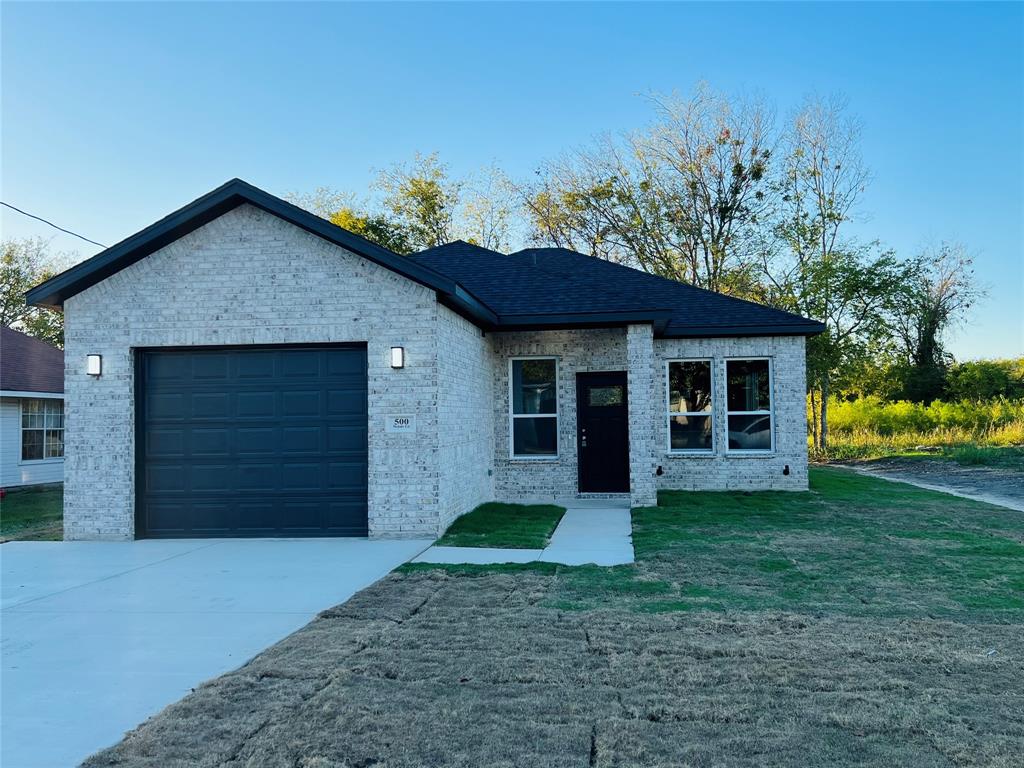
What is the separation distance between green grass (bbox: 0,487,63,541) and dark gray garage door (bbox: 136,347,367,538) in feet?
6.21

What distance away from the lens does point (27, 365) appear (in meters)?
18.3

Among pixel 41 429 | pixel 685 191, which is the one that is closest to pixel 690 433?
pixel 41 429

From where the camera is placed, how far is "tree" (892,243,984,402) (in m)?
30.0

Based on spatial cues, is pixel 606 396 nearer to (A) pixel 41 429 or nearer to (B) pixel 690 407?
(B) pixel 690 407

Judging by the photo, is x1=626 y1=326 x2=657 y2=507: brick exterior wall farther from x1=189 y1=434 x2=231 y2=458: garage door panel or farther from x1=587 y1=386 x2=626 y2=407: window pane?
x1=189 y1=434 x2=231 y2=458: garage door panel

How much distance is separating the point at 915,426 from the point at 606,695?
85.7 ft

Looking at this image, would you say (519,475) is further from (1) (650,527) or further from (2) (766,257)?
(2) (766,257)

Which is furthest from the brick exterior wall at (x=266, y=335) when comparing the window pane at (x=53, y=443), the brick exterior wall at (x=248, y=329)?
the window pane at (x=53, y=443)

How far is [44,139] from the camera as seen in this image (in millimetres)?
15797

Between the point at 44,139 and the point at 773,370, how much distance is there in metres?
15.9

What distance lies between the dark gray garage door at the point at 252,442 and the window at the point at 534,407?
4.08 metres

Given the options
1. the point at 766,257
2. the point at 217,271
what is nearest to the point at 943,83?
the point at 766,257

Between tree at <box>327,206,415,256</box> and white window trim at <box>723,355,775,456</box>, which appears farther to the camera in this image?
tree at <box>327,206,415,256</box>

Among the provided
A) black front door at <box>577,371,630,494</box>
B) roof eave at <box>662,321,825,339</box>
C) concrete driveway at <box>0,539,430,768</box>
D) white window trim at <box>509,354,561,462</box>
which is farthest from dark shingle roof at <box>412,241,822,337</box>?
concrete driveway at <box>0,539,430,768</box>
